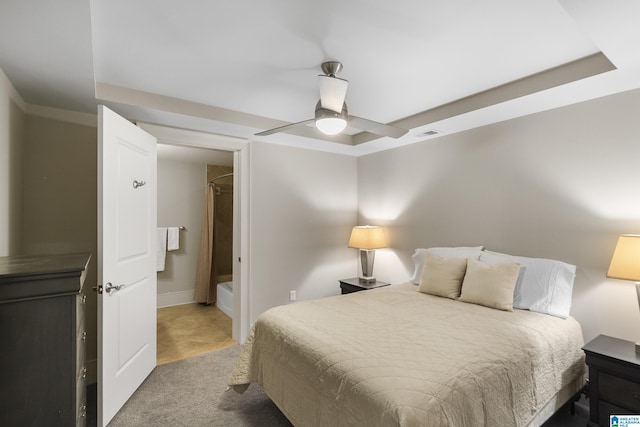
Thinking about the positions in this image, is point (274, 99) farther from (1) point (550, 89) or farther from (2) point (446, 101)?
(1) point (550, 89)

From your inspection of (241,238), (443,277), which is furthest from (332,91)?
(241,238)

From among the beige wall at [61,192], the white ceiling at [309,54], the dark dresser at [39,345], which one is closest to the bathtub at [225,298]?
the beige wall at [61,192]

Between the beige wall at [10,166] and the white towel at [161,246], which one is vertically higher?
the beige wall at [10,166]

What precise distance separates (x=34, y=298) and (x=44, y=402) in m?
0.44

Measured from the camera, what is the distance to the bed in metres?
1.33

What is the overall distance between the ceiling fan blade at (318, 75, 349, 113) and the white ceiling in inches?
8.1

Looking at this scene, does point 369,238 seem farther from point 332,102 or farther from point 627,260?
point 627,260

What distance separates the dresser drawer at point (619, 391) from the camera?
5.68 feet

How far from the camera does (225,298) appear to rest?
4488 mm

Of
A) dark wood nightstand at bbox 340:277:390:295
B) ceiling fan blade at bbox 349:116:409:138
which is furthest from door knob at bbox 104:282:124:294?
dark wood nightstand at bbox 340:277:390:295

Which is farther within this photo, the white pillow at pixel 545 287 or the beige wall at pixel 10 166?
the white pillow at pixel 545 287

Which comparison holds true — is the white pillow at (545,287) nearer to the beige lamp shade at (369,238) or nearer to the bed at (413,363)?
the bed at (413,363)

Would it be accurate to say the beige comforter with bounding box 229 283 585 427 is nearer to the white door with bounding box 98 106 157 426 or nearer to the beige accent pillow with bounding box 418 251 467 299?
the beige accent pillow with bounding box 418 251 467 299

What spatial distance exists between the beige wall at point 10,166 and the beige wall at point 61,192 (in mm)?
103
